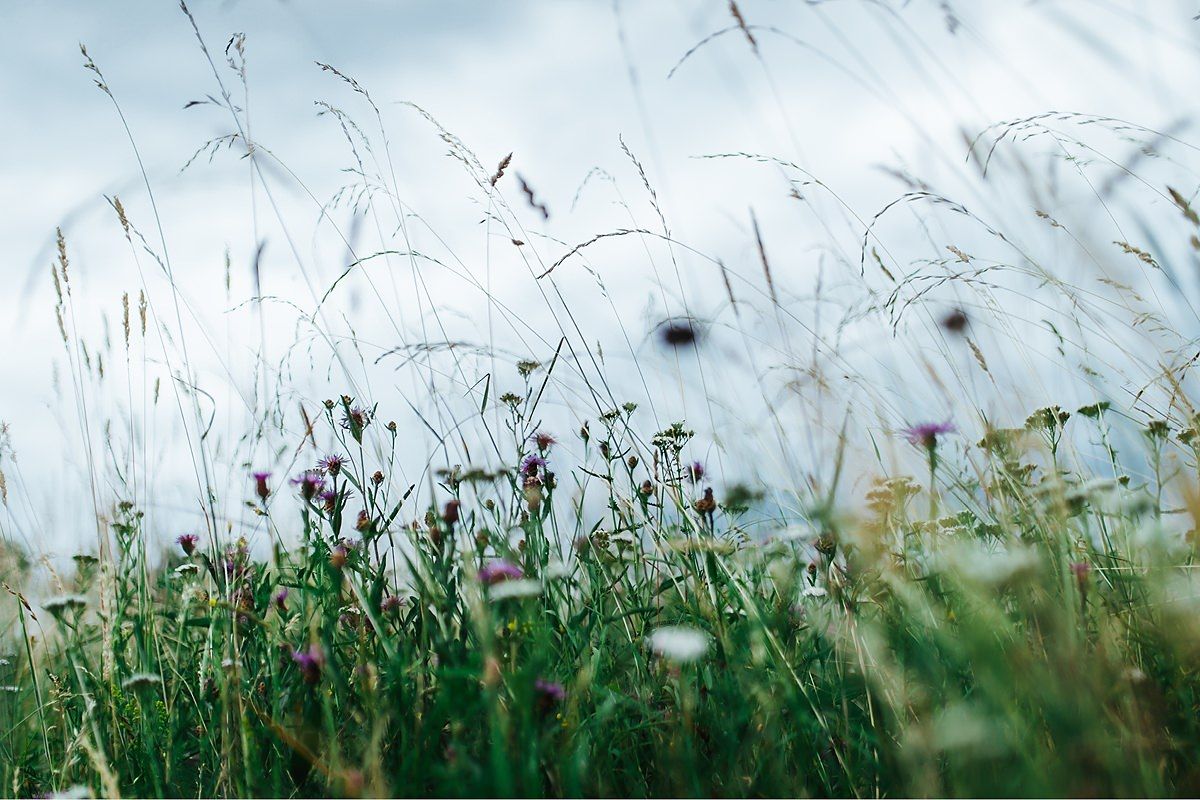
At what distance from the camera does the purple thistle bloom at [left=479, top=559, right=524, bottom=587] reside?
4.56ft

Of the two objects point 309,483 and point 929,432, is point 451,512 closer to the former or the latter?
point 309,483

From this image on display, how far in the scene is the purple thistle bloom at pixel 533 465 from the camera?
6.76 feet

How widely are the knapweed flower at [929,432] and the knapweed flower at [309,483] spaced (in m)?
1.20

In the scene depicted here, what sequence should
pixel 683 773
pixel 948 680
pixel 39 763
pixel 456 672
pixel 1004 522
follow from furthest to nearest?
pixel 39 763, pixel 1004 522, pixel 948 680, pixel 683 773, pixel 456 672

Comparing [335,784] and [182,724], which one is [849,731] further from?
[182,724]

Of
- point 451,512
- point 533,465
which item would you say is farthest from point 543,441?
point 451,512

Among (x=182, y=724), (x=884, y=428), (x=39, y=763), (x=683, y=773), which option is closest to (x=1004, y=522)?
(x=884, y=428)

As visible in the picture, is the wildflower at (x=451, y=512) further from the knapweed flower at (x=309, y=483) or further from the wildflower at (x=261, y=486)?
the wildflower at (x=261, y=486)

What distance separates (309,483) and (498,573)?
582 millimetres

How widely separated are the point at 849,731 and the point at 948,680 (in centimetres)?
17

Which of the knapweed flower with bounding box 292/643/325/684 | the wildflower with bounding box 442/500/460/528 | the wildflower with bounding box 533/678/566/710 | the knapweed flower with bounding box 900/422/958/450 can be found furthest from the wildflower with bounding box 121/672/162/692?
the knapweed flower with bounding box 900/422/958/450

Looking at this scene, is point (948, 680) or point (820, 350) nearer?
point (948, 680)

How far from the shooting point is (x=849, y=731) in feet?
4.58

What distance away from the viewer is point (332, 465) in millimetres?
1928
